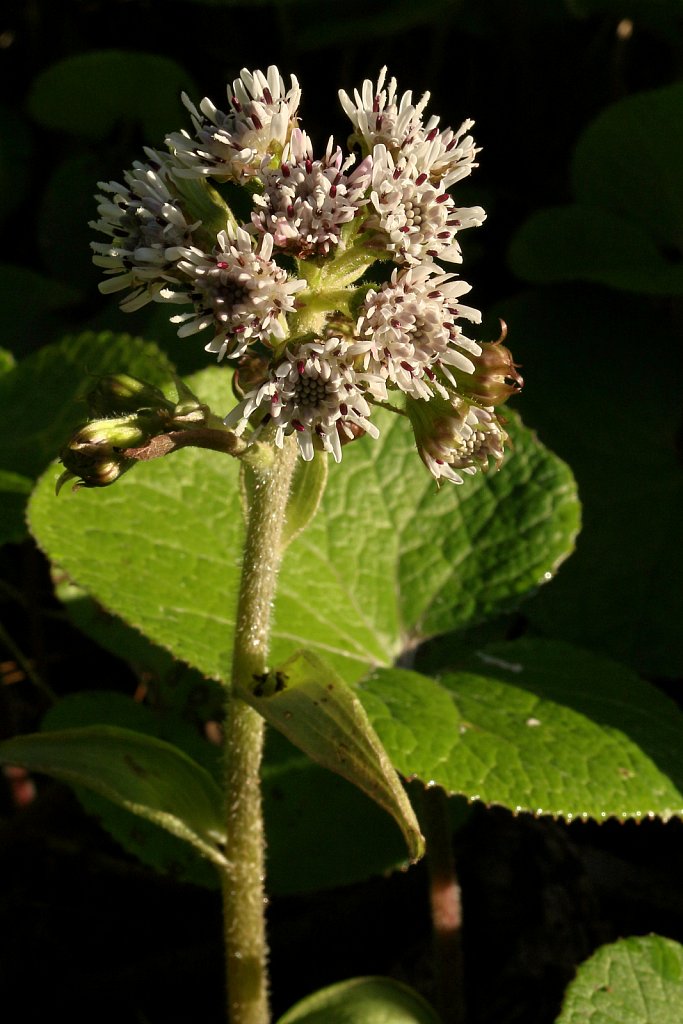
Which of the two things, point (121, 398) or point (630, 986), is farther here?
point (630, 986)

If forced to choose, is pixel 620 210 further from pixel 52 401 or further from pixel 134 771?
Result: pixel 134 771

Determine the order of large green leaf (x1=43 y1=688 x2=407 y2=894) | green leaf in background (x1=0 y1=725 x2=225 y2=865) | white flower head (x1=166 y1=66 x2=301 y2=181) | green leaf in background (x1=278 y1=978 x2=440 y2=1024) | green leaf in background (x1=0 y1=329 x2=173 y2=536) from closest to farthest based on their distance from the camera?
white flower head (x1=166 y1=66 x2=301 y2=181)
green leaf in background (x1=0 y1=725 x2=225 y2=865)
green leaf in background (x1=278 y1=978 x2=440 y2=1024)
large green leaf (x1=43 y1=688 x2=407 y2=894)
green leaf in background (x1=0 y1=329 x2=173 y2=536)

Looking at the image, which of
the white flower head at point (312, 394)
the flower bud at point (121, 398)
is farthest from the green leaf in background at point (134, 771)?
the white flower head at point (312, 394)

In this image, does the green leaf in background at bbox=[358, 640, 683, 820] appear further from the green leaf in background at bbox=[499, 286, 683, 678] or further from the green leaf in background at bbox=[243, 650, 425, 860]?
the green leaf in background at bbox=[499, 286, 683, 678]

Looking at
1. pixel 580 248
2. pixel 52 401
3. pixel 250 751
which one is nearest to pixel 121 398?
pixel 250 751

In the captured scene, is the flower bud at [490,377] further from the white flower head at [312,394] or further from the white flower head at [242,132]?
the white flower head at [242,132]

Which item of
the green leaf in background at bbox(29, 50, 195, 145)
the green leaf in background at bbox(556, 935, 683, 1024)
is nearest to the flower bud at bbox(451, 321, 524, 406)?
the green leaf in background at bbox(556, 935, 683, 1024)
